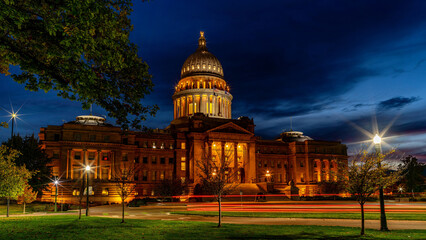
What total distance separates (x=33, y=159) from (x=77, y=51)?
57.2 metres

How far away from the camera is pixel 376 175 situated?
1980 centimetres

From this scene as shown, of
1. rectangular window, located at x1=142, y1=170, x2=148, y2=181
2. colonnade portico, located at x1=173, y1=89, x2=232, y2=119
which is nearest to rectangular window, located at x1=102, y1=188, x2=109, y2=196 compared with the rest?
rectangular window, located at x1=142, y1=170, x2=148, y2=181

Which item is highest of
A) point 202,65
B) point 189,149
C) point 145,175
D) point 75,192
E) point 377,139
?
point 202,65

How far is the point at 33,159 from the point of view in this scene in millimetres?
61969

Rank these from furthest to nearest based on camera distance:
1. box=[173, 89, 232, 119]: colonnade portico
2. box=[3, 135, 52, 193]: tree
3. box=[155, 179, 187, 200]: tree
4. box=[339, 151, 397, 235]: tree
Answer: box=[173, 89, 232, 119]: colonnade portico → box=[155, 179, 187, 200]: tree → box=[3, 135, 52, 193]: tree → box=[339, 151, 397, 235]: tree

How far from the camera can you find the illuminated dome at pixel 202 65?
124 metres

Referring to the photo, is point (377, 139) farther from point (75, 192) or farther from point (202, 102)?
point (202, 102)

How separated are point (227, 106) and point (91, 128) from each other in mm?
53823

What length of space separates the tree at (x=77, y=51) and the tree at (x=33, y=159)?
1941 inches

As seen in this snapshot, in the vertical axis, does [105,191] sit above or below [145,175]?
below

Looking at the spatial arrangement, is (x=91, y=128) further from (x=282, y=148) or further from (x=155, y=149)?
(x=282, y=148)

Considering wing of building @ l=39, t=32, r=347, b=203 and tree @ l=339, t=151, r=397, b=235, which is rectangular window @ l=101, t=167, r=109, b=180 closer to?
wing of building @ l=39, t=32, r=347, b=203

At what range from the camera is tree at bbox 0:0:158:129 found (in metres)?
12.1

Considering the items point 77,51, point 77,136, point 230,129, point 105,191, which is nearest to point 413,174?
point 230,129
